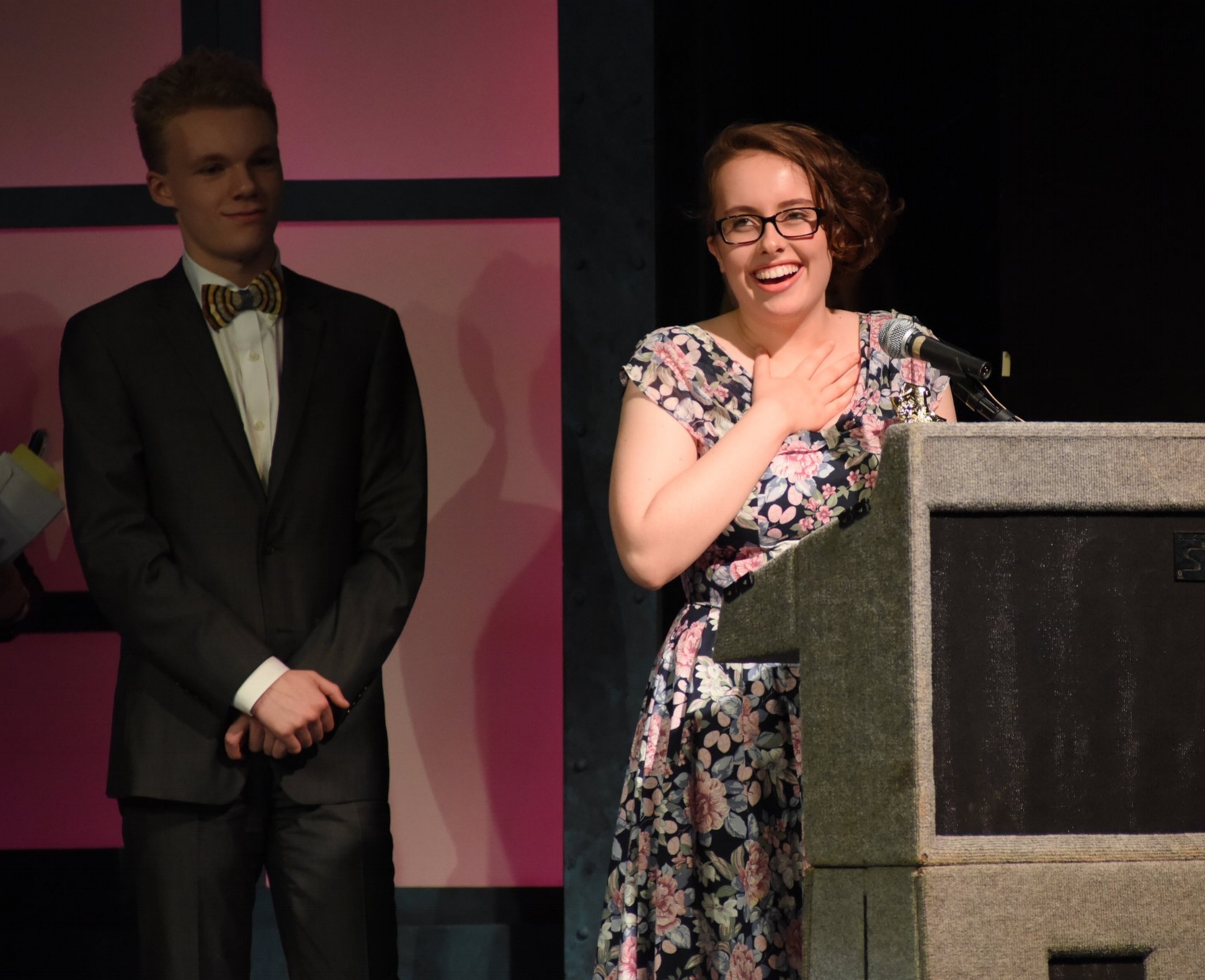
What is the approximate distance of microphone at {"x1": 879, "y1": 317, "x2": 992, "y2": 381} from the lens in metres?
1.58

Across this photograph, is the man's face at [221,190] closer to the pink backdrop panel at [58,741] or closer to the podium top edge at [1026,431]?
the pink backdrop panel at [58,741]

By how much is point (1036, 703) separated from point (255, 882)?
158 centimetres

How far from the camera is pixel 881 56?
3.12m

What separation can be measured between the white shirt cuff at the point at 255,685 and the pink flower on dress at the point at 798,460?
958mm

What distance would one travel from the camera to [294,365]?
2660mm

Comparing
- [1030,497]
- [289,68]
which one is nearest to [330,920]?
[1030,497]

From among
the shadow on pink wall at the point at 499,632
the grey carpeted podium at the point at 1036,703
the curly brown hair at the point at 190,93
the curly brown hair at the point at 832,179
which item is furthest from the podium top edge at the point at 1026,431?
the shadow on pink wall at the point at 499,632

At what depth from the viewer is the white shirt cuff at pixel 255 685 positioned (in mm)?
2467

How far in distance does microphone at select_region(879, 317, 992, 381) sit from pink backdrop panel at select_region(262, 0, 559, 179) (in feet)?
5.70

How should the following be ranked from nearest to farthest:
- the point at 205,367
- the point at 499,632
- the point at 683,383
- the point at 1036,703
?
the point at 1036,703 < the point at 683,383 < the point at 205,367 < the point at 499,632

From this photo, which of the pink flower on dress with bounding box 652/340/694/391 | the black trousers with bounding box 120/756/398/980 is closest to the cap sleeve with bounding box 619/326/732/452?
the pink flower on dress with bounding box 652/340/694/391

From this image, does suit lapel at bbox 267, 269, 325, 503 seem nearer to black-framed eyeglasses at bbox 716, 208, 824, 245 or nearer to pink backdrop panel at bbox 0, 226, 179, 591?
pink backdrop panel at bbox 0, 226, 179, 591

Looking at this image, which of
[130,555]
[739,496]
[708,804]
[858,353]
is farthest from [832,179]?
[130,555]

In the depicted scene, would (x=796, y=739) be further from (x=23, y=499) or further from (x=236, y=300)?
(x=23, y=499)
